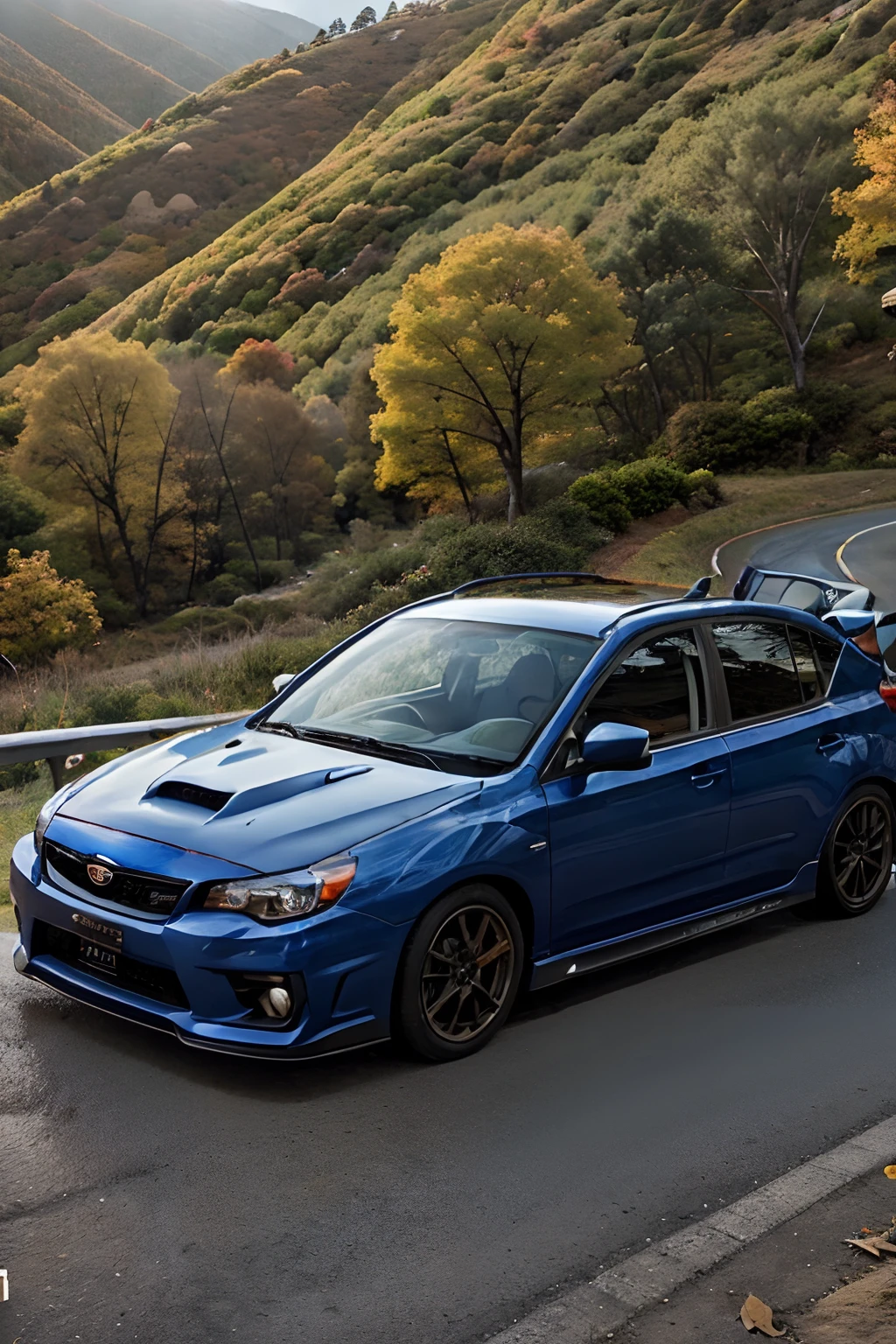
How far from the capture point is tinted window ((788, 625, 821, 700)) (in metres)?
6.54

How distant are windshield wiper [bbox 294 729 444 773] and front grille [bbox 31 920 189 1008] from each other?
1.29 meters

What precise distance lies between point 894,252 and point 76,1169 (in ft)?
214

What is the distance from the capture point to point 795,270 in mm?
59250

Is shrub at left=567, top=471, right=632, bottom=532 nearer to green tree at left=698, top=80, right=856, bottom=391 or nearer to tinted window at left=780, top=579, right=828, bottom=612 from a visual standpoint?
green tree at left=698, top=80, right=856, bottom=391

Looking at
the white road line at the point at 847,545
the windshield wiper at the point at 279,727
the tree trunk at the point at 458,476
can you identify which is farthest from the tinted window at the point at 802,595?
the tree trunk at the point at 458,476

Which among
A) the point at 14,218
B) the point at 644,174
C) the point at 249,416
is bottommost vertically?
the point at 249,416

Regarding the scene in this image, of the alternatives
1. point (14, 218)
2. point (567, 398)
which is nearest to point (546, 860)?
point (567, 398)

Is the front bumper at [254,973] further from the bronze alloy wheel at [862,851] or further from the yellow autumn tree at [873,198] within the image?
the yellow autumn tree at [873,198]

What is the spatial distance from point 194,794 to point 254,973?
2.84 feet

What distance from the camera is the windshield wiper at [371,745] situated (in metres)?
5.30

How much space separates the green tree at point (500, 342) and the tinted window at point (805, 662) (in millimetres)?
38651

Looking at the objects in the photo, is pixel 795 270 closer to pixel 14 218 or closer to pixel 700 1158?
pixel 700 1158

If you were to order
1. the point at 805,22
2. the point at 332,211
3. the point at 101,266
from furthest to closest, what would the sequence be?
the point at 101,266, the point at 332,211, the point at 805,22

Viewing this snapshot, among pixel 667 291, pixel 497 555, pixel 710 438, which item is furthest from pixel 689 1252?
pixel 667 291
